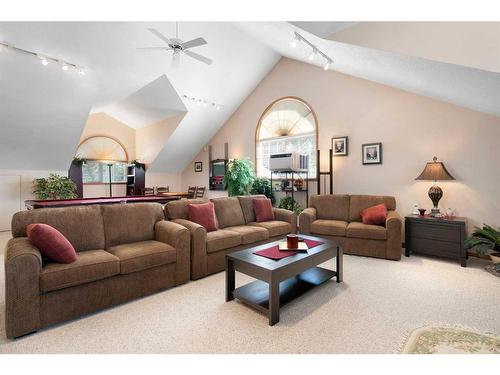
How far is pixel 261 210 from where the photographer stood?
441 centimetres

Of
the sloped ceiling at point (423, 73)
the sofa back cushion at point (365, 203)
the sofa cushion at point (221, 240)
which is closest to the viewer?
the sloped ceiling at point (423, 73)

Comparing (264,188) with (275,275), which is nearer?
(275,275)

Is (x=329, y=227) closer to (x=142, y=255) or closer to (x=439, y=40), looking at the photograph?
(x=439, y=40)

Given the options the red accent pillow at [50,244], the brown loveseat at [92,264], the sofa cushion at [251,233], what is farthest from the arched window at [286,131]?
the red accent pillow at [50,244]

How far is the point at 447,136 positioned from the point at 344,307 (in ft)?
10.9

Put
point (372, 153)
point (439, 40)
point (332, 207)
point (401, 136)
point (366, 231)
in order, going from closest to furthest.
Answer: point (439, 40) < point (366, 231) < point (401, 136) < point (332, 207) < point (372, 153)

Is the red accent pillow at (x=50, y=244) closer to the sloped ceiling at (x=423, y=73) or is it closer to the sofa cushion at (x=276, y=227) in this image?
the sofa cushion at (x=276, y=227)

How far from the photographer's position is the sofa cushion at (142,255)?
248 cm

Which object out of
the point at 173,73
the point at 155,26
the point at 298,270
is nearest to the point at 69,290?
the point at 298,270

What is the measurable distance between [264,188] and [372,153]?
8.18 feet

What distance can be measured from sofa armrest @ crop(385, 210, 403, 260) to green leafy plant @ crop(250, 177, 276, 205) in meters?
2.95

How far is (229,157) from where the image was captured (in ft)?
24.5

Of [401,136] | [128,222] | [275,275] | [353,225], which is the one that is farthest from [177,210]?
[401,136]

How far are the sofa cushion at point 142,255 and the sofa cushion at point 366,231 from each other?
8.55 feet
